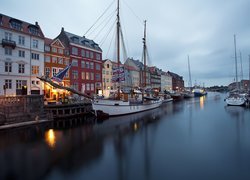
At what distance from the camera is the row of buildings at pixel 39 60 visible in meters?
28.3

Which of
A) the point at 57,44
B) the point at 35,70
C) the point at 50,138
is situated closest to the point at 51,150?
the point at 50,138

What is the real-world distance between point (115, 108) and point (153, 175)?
61.6 ft

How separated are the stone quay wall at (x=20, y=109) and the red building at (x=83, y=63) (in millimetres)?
15486

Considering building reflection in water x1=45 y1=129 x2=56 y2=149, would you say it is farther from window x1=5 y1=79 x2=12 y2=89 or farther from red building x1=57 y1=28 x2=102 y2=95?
red building x1=57 y1=28 x2=102 y2=95

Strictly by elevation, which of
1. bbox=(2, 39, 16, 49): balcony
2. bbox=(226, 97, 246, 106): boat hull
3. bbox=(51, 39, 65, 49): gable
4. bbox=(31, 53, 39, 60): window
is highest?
bbox=(51, 39, 65, 49): gable

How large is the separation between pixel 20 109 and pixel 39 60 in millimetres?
14015

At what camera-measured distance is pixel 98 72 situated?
156 feet

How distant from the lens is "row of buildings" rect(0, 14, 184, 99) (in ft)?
92.8

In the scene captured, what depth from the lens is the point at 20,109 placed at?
22.1 m

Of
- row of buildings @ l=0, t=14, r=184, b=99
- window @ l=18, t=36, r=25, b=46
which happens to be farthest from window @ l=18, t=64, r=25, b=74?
window @ l=18, t=36, r=25, b=46

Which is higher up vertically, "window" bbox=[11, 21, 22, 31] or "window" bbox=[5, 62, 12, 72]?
"window" bbox=[11, 21, 22, 31]

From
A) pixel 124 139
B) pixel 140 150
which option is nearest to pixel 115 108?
pixel 124 139

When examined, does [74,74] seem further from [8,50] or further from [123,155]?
[123,155]

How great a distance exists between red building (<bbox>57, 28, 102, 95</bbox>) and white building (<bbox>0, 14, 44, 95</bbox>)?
747cm
